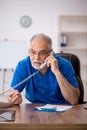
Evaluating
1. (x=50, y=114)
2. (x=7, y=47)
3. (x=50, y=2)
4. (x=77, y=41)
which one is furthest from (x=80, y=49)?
(x=50, y=114)

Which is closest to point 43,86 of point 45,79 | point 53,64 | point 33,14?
point 45,79

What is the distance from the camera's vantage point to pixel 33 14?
4.72 metres

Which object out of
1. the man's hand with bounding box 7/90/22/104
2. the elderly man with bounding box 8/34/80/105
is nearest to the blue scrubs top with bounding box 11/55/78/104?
the elderly man with bounding box 8/34/80/105

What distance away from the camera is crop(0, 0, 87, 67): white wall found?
15.3 feet

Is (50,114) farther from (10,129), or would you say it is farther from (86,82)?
(86,82)

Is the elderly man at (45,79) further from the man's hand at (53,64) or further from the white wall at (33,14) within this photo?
the white wall at (33,14)

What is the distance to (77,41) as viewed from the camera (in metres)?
4.79

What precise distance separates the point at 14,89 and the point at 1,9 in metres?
3.27

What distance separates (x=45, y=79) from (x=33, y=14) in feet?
10.5

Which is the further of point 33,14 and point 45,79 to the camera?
point 33,14

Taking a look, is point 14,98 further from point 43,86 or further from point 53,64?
point 53,64

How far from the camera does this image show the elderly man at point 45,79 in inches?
65.9

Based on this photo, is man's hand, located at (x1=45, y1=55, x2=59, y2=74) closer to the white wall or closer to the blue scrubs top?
the blue scrubs top

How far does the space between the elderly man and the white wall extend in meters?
2.88
